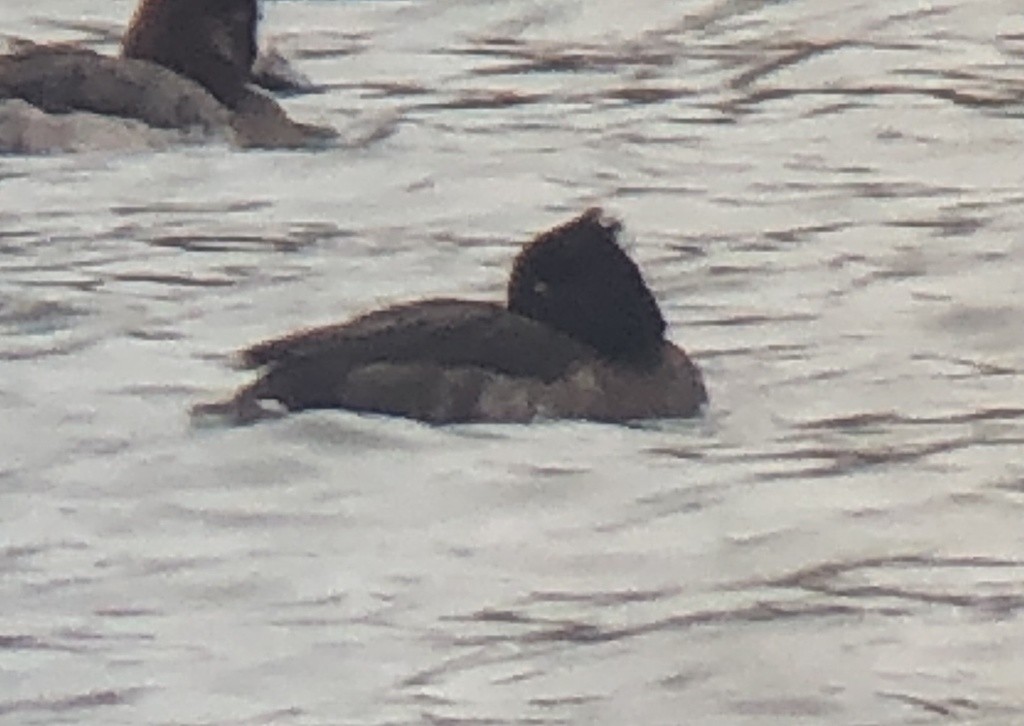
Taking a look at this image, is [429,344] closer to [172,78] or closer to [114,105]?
[114,105]

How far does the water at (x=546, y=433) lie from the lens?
784 centimetres

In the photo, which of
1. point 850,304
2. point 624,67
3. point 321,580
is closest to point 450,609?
point 321,580

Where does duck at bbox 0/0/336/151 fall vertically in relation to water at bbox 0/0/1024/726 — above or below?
above

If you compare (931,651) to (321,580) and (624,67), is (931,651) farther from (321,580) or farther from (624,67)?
(624,67)

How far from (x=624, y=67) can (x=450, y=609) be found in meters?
5.76

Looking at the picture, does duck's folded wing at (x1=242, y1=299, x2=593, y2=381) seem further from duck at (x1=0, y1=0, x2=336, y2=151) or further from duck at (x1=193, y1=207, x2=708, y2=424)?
duck at (x1=0, y1=0, x2=336, y2=151)

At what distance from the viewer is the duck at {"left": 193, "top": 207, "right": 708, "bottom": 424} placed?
924 cm

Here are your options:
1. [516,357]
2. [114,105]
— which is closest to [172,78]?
[114,105]

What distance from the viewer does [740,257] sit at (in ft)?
36.5

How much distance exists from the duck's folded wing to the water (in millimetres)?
161

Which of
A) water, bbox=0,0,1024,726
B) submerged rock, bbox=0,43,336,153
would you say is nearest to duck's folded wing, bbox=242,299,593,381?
water, bbox=0,0,1024,726

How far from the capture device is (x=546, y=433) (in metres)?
9.35

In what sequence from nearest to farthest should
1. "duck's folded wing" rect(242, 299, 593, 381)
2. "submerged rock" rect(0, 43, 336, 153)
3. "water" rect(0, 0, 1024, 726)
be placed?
"water" rect(0, 0, 1024, 726) < "duck's folded wing" rect(242, 299, 593, 381) < "submerged rock" rect(0, 43, 336, 153)

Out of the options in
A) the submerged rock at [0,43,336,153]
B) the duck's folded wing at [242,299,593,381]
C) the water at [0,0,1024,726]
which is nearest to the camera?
the water at [0,0,1024,726]
